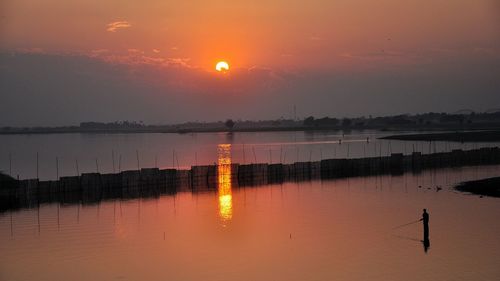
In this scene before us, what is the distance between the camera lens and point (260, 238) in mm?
29438

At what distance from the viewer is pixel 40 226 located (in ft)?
110

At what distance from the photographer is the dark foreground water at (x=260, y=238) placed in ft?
77.3

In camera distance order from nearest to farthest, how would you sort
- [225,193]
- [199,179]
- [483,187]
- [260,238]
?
[260,238] → [483,187] → [225,193] → [199,179]

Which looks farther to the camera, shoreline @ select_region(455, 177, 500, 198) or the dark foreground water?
shoreline @ select_region(455, 177, 500, 198)

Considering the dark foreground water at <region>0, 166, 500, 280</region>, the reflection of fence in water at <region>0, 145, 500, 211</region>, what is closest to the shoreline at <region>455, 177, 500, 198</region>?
the dark foreground water at <region>0, 166, 500, 280</region>

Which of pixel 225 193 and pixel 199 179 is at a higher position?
pixel 199 179

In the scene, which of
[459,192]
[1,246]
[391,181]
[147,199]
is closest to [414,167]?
[391,181]

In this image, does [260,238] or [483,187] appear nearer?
[260,238]

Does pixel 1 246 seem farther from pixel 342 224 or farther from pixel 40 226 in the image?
pixel 342 224

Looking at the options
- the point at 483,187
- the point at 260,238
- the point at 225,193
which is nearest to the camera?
the point at 260,238

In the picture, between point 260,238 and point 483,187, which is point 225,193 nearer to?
point 260,238

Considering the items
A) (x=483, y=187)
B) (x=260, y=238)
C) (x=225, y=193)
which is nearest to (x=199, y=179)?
(x=225, y=193)

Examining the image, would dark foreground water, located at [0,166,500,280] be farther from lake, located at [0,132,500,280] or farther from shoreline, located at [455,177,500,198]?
shoreline, located at [455,177,500,198]

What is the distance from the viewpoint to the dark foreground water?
23562 millimetres
